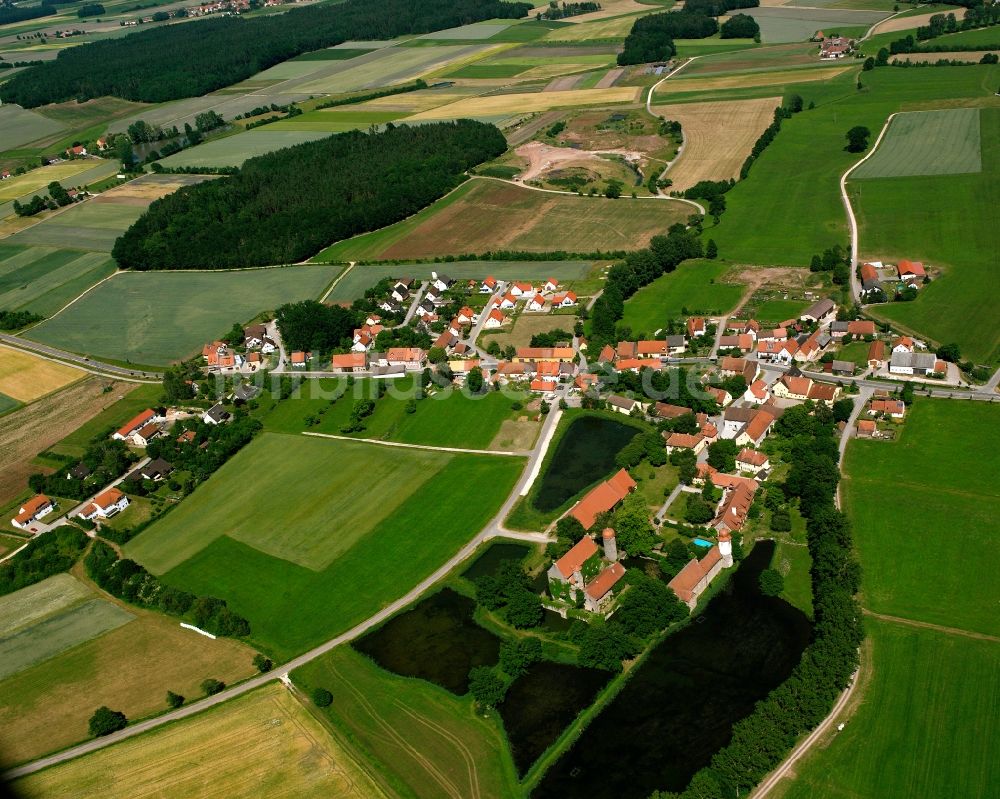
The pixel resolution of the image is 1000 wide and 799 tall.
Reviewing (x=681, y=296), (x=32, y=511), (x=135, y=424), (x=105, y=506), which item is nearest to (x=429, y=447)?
(x=105, y=506)

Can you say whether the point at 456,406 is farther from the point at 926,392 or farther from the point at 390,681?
the point at 926,392

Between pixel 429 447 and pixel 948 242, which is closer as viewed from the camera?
pixel 429 447

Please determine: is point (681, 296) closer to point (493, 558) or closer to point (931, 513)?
point (931, 513)

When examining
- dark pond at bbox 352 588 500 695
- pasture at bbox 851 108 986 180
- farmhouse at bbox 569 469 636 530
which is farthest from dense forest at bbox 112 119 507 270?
dark pond at bbox 352 588 500 695

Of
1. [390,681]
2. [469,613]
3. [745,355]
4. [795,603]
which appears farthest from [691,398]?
[390,681]

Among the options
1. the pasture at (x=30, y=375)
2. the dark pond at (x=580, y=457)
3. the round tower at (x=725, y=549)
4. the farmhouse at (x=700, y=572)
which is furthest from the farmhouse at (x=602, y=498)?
the pasture at (x=30, y=375)

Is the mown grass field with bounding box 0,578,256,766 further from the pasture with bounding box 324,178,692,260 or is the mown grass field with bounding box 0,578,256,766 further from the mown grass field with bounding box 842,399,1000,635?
the pasture with bounding box 324,178,692,260
